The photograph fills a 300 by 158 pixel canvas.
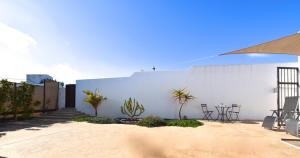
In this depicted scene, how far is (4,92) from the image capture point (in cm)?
1181

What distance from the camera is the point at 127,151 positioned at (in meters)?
5.51

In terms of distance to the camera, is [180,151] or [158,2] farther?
[158,2]

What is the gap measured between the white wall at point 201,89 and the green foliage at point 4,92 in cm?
506

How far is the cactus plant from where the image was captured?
44.6ft

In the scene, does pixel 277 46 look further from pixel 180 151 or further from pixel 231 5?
pixel 231 5

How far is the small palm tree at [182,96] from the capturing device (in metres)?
12.8

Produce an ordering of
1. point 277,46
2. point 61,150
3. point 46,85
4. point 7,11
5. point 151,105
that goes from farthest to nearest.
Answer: point 46,85 < point 151,105 < point 7,11 < point 61,150 < point 277,46

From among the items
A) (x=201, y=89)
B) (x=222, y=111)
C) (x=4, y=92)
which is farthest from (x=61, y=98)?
(x=222, y=111)

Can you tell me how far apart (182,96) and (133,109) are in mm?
2903

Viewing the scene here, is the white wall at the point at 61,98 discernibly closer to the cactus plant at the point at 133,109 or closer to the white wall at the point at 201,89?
the white wall at the point at 201,89

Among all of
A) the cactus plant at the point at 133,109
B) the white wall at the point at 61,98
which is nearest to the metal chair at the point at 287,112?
the cactus plant at the point at 133,109

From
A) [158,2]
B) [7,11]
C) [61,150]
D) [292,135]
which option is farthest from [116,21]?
[292,135]

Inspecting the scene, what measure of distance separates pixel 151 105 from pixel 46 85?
720 cm

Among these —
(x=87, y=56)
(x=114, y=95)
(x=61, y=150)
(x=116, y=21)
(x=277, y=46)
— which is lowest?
(x=61, y=150)
